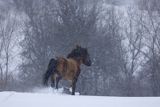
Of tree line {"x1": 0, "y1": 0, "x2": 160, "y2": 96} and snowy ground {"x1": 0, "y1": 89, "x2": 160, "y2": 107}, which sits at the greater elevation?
tree line {"x1": 0, "y1": 0, "x2": 160, "y2": 96}

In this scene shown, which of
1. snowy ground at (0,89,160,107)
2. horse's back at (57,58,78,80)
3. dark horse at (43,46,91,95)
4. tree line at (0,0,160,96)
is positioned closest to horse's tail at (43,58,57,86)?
dark horse at (43,46,91,95)

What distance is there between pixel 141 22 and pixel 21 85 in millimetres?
12645

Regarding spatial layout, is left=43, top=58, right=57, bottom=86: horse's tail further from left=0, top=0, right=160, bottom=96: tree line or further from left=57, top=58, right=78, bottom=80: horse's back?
left=0, top=0, right=160, bottom=96: tree line

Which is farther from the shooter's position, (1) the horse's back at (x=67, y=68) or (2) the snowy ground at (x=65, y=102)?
(1) the horse's back at (x=67, y=68)

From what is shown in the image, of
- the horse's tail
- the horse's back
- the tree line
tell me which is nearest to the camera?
the horse's tail

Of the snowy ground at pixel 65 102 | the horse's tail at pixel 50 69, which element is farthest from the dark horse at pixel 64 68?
the snowy ground at pixel 65 102

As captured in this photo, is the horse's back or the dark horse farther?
the horse's back

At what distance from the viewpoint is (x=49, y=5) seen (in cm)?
2722

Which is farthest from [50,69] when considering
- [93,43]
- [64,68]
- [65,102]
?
[93,43]

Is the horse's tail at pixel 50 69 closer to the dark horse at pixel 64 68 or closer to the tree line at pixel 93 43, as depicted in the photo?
the dark horse at pixel 64 68

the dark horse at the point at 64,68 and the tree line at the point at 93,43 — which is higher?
the tree line at the point at 93,43

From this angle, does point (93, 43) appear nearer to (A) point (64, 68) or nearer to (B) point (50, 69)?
(A) point (64, 68)

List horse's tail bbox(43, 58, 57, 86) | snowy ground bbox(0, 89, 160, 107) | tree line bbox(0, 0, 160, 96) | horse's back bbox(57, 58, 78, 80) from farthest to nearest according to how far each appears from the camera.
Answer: tree line bbox(0, 0, 160, 96) → horse's back bbox(57, 58, 78, 80) → horse's tail bbox(43, 58, 57, 86) → snowy ground bbox(0, 89, 160, 107)

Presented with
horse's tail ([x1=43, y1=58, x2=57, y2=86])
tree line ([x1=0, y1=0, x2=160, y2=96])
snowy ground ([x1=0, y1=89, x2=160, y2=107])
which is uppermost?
tree line ([x1=0, y1=0, x2=160, y2=96])
